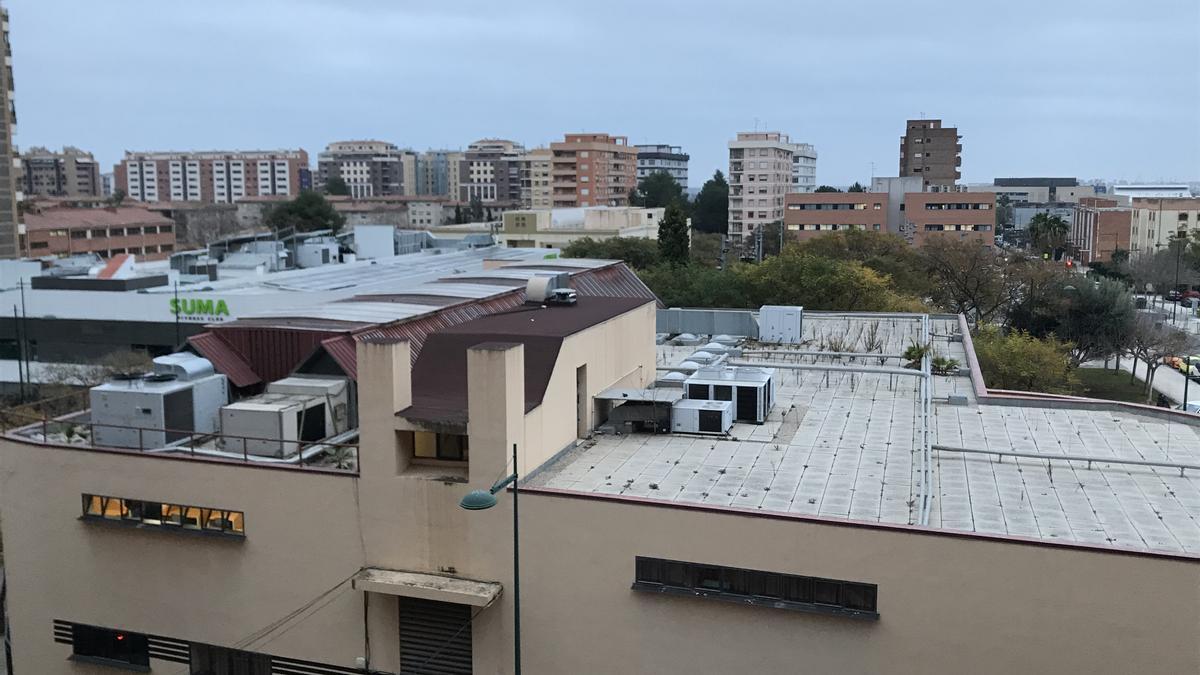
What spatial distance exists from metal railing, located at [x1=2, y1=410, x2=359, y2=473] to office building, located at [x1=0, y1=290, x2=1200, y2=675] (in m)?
0.08

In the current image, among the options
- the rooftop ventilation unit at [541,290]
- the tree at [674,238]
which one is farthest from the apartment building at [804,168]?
the rooftop ventilation unit at [541,290]

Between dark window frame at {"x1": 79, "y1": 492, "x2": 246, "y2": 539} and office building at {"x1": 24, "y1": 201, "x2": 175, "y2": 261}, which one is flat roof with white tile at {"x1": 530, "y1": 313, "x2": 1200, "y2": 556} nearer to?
dark window frame at {"x1": 79, "y1": 492, "x2": 246, "y2": 539}

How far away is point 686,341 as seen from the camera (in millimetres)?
33188

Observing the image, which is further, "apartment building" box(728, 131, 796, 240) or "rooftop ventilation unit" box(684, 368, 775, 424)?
"apartment building" box(728, 131, 796, 240)

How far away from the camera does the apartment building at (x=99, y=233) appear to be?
99.9 metres

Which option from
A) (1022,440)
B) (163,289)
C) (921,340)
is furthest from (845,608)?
(163,289)

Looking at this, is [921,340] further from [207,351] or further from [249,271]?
[249,271]

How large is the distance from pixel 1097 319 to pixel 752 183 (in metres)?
73.5

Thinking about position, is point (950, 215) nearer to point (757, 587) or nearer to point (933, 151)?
point (933, 151)

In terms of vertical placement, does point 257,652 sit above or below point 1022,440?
below

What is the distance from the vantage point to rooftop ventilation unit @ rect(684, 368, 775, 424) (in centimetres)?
2216

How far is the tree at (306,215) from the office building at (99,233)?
1287cm

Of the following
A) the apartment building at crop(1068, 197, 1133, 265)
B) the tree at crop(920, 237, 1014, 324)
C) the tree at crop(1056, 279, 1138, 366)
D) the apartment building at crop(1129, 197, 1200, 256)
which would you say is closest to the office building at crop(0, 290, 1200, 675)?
the tree at crop(1056, 279, 1138, 366)

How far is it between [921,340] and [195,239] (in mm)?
121187
